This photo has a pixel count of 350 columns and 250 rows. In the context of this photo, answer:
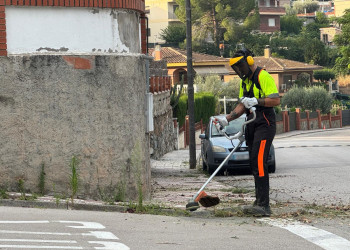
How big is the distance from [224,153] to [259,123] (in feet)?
33.6

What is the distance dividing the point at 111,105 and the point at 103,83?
33 centimetres

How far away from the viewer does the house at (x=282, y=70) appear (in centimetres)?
8794

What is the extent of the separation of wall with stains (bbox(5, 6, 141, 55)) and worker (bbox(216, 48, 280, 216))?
231 cm

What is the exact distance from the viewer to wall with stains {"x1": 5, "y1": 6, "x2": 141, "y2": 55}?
38.2ft

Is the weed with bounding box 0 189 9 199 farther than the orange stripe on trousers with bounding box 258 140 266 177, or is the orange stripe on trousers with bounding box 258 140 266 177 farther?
the weed with bounding box 0 189 9 199

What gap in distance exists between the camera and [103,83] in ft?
38.9

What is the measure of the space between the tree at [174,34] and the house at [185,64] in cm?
1763

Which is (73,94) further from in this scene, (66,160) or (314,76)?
(314,76)

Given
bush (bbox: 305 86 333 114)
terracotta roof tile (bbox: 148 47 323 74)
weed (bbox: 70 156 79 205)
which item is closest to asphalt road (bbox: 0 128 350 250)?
weed (bbox: 70 156 79 205)

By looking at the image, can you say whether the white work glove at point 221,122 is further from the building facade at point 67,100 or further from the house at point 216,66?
the house at point 216,66

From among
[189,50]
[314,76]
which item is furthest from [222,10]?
[189,50]

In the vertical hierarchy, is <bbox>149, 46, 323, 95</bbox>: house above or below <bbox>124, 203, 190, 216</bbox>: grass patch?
above

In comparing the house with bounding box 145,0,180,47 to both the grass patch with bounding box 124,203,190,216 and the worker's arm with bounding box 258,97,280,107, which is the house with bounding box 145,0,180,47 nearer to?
the grass patch with bounding box 124,203,190,216

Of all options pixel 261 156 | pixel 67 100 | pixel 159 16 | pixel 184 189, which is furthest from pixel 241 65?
pixel 159 16
